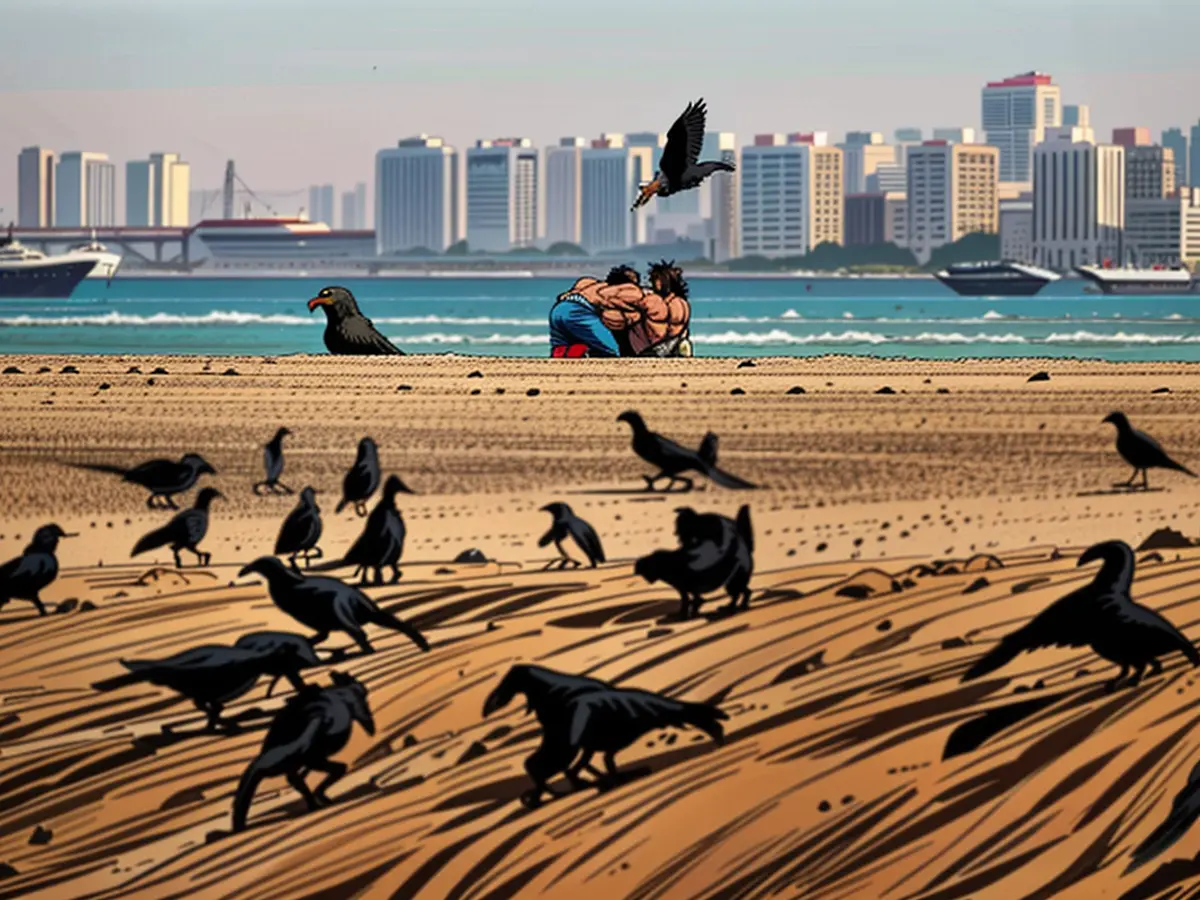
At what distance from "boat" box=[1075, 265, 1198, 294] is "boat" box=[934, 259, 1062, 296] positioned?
818mm

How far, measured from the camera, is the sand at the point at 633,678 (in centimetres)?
621

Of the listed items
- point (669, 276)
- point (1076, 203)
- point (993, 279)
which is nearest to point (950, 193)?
point (1076, 203)

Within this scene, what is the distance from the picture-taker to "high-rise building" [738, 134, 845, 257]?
42.4 feet

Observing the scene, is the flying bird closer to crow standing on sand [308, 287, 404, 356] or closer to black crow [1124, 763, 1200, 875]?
crow standing on sand [308, 287, 404, 356]

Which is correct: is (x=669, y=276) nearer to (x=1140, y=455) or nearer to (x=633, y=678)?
(x=1140, y=455)

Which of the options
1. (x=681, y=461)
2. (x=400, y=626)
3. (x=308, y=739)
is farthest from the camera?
(x=681, y=461)

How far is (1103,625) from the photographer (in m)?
6.41

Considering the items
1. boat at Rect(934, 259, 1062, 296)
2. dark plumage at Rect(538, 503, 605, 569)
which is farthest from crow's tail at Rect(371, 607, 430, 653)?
boat at Rect(934, 259, 1062, 296)

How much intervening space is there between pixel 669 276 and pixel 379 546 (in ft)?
16.0

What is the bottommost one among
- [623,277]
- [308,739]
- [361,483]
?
[308,739]

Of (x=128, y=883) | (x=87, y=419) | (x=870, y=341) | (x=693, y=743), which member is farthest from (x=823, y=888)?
(x=870, y=341)

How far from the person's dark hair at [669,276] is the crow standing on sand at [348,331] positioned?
1.59 metres

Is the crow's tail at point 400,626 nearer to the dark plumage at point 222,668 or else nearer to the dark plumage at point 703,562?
the dark plumage at point 222,668

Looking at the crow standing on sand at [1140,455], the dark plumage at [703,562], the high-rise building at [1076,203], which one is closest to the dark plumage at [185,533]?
the dark plumage at [703,562]
